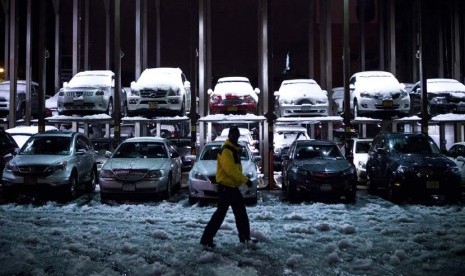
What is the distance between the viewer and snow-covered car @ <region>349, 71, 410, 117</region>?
16.5 metres

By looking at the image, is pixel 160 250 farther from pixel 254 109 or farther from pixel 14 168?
pixel 254 109

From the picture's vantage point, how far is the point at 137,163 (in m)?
12.1

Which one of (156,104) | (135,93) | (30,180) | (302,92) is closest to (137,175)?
(30,180)

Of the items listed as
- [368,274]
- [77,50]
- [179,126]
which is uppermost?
[77,50]

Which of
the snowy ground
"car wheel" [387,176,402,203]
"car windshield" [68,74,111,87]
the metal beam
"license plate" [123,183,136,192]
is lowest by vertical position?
the snowy ground

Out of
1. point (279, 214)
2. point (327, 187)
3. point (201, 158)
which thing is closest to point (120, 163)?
point (201, 158)

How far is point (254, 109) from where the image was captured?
16.1 metres

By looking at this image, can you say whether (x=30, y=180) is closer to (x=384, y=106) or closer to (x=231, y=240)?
(x=231, y=240)

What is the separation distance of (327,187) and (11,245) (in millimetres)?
7002

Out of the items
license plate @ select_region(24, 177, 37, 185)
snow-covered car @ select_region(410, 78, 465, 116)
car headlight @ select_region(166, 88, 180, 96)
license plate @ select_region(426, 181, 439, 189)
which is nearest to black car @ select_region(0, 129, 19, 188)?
license plate @ select_region(24, 177, 37, 185)

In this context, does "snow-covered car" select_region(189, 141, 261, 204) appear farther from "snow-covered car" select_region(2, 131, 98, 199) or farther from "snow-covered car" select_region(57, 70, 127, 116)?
"snow-covered car" select_region(57, 70, 127, 116)

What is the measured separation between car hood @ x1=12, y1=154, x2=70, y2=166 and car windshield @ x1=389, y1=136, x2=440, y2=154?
8.48m

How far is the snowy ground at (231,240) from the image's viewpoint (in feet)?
19.9

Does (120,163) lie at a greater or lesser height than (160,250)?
greater
